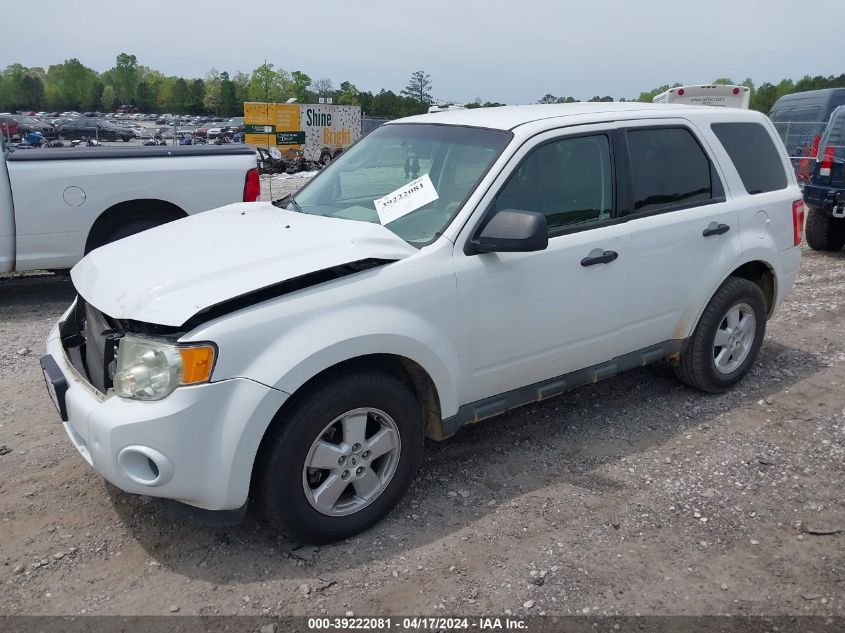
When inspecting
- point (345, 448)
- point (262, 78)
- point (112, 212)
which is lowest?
point (345, 448)

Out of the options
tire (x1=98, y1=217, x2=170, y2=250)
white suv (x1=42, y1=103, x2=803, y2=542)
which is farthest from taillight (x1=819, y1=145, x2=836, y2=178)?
tire (x1=98, y1=217, x2=170, y2=250)

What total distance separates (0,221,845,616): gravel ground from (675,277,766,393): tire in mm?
205

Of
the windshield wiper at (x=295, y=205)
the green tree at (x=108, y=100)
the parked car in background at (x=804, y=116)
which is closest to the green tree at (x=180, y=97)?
the green tree at (x=108, y=100)

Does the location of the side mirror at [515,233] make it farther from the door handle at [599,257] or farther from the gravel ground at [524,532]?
the gravel ground at [524,532]

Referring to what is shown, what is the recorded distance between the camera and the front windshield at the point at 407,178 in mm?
3506

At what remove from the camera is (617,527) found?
11.0ft

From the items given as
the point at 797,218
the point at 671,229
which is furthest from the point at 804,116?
the point at 671,229

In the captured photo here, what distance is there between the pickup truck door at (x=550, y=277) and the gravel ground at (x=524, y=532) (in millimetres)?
573

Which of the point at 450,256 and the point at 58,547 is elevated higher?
the point at 450,256

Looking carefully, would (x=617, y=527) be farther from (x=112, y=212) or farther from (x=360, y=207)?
(x=112, y=212)

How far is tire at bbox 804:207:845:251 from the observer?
32.7 feet

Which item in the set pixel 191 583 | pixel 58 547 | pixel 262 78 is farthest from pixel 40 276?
pixel 262 78

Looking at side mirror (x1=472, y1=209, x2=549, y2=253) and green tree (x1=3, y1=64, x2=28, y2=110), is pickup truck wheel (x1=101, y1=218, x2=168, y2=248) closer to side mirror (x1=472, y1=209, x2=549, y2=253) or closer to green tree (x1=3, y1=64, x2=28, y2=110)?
side mirror (x1=472, y1=209, x2=549, y2=253)

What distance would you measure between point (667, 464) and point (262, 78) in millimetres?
106352
